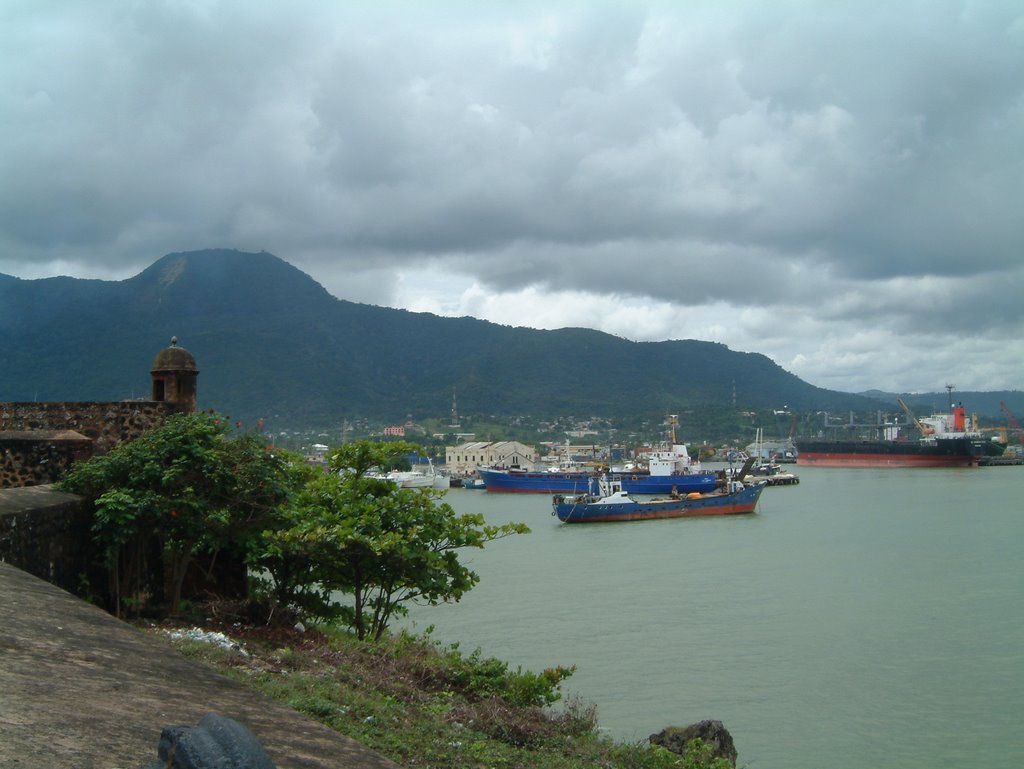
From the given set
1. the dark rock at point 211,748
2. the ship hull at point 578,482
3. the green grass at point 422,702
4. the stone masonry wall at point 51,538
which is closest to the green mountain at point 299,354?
the ship hull at point 578,482

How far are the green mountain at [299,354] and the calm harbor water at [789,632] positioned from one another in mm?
50817

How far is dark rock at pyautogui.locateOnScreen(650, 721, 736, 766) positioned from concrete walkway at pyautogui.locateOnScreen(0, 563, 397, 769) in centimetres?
611

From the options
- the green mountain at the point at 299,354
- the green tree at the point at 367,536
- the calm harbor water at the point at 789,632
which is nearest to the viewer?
the green tree at the point at 367,536

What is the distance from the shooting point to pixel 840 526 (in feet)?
124

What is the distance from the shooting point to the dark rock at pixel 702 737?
902 cm

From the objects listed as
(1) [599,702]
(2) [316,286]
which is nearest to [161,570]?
(1) [599,702]

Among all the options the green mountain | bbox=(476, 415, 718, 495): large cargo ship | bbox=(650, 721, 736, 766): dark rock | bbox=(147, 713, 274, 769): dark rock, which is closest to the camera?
bbox=(147, 713, 274, 769): dark rock

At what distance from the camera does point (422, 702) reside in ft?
22.0

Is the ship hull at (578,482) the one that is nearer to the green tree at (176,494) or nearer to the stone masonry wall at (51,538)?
the green tree at (176,494)

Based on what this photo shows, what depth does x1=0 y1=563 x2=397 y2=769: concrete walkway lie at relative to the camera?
2.68 m

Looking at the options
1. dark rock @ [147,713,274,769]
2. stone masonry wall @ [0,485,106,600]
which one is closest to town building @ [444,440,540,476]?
stone masonry wall @ [0,485,106,600]

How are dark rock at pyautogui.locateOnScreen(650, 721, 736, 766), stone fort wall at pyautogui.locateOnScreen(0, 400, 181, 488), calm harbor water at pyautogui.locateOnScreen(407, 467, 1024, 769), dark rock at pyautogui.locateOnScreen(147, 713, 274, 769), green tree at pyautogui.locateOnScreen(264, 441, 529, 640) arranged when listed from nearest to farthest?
dark rock at pyautogui.locateOnScreen(147, 713, 274, 769) < green tree at pyautogui.locateOnScreen(264, 441, 529, 640) < dark rock at pyautogui.locateOnScreen(650, 721, 736, 766) < stone fort wall at pyautogui.locateOnScreen(0, 400, 181, 488) < calm harbor water at pyautogui.locateOnScreen(407, 467, 1024, 769)

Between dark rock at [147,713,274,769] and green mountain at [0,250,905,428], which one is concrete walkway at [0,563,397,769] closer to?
dark rock at [147,713,274,769]

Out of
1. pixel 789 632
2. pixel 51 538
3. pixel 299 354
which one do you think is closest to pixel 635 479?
pixel 789 632
